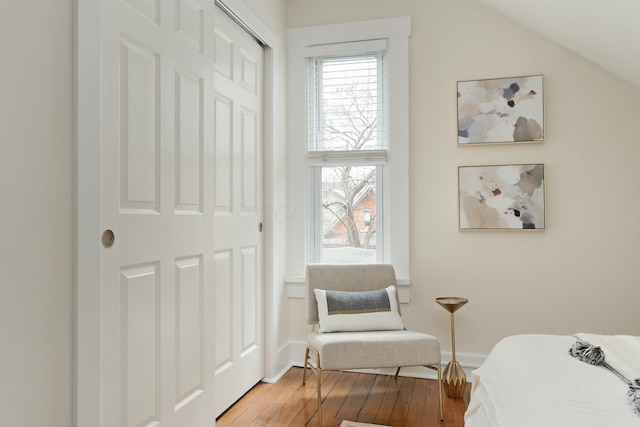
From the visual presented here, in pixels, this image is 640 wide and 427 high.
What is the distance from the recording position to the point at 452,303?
2826 millimetres

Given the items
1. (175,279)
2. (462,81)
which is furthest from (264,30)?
(175,279)

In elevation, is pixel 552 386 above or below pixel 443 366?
above

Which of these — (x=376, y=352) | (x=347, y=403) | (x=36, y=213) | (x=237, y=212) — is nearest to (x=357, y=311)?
(x=376, y=352)

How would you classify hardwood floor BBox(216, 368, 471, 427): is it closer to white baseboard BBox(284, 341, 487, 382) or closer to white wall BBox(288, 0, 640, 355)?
white baseboard BBox(284, 341, 487, 382)

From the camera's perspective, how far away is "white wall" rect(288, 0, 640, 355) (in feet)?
9.41

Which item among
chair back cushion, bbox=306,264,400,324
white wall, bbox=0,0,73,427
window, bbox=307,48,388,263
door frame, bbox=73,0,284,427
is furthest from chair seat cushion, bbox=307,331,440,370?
white wall, bbox=0,0,73,427

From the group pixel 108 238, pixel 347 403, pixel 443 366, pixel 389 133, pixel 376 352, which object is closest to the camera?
pixel 108 238

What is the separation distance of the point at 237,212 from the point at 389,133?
124 cm

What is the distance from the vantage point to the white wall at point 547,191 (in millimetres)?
2869

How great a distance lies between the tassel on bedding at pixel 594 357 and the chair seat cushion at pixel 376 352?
3.08 feet

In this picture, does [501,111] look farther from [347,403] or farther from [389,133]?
[347,403]

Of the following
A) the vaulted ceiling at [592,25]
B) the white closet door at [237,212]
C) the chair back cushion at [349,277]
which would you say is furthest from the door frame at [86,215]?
the vaulted ceiling at [592,25]

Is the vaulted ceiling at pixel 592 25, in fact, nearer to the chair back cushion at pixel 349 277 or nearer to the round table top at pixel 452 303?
the round table top at pixel 452 303

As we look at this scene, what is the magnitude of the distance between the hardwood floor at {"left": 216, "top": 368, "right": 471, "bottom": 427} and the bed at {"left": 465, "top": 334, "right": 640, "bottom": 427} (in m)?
0.80
